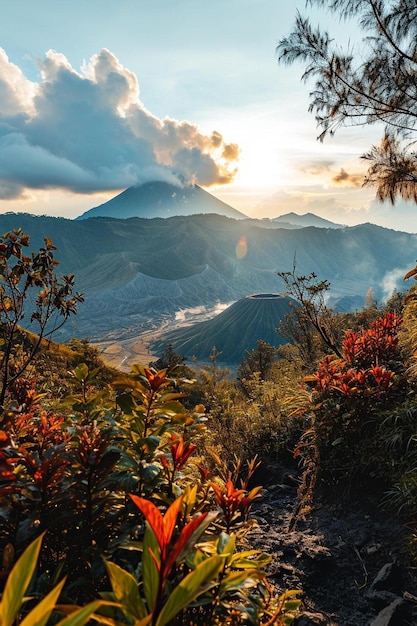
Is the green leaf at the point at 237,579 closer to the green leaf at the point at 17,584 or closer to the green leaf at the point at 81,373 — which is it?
the green leaf at the point at 17,584

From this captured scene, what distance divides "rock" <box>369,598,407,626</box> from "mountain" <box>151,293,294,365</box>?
8914cm

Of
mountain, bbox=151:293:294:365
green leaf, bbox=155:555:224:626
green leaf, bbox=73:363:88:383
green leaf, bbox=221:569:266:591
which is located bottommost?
mountain, bbox=151:293:294:365

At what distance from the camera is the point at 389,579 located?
268 centimetres

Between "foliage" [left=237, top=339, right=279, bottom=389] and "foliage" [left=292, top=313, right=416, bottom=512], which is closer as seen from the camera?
"foliage" [left=292, top=313, right=416, bottom=512]

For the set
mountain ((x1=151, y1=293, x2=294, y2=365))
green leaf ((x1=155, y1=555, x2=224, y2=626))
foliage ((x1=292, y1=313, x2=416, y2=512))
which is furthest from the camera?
mountain ((x1=151, y1=293, x2=294, y2=365))

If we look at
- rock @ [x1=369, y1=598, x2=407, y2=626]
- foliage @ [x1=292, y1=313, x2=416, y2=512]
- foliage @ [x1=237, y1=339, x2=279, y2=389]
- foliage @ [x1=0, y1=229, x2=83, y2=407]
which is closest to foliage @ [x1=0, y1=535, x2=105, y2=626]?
rock @ [x1=369, y1=598, x2=407, y2=626]

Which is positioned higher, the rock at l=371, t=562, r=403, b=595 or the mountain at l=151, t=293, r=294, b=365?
the rock at l=371, t=562, r=403, b=595

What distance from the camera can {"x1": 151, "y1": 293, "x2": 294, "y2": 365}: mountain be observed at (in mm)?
96312

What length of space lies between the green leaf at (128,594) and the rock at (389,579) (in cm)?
251

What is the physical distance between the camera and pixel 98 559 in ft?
4.75

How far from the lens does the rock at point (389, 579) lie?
8.67ft

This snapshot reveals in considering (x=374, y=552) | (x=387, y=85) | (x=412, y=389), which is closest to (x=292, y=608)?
(x=374, y=552)

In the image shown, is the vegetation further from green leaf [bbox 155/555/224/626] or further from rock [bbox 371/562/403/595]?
rock [bbox 371/562/403/595]

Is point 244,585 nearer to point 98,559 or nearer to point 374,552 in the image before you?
point 98,559
